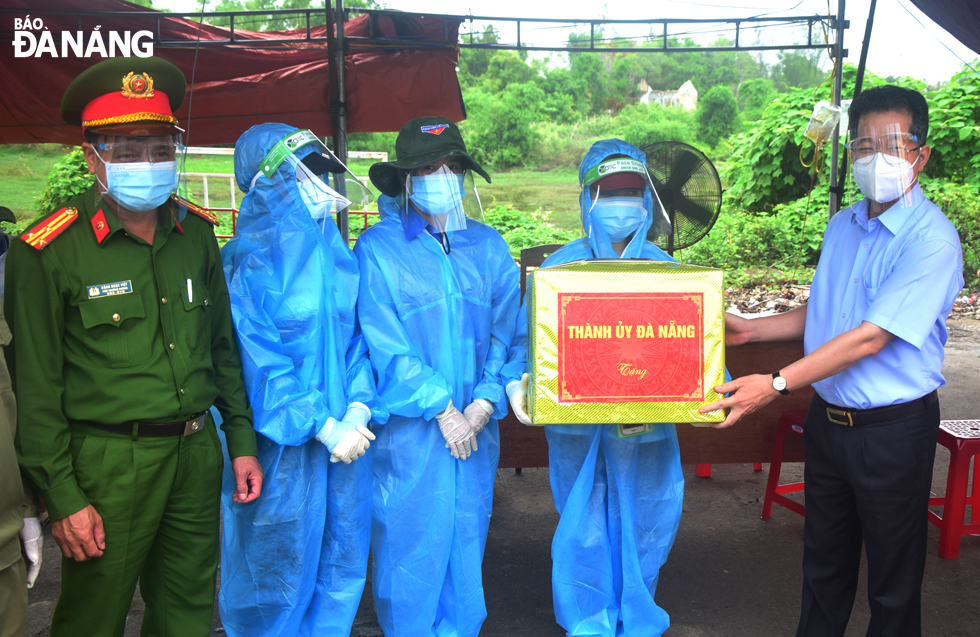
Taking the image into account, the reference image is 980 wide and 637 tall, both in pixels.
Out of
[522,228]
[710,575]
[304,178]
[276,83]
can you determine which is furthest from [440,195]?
[522,228]

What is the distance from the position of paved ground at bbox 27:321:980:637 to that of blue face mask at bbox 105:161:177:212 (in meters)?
1.68

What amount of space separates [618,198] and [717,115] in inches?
783

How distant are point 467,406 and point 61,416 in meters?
1.16

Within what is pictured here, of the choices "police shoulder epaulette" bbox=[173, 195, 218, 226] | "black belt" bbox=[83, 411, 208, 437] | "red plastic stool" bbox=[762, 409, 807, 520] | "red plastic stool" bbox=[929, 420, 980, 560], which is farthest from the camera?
"red plastic stool" bbox=[762, 409, 807, 520]

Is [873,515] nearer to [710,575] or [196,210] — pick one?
[710,575]

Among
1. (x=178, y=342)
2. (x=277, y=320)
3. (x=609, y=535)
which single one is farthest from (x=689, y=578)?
(x=178, y=342)

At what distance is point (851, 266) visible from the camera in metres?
2.11

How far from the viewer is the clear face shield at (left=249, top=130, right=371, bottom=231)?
214 centimetres

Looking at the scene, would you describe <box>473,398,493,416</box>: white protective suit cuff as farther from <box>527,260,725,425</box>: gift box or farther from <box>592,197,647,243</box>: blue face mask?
<box>592,197,647,243</box>: blue face mask

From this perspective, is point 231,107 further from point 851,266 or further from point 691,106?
point 691,106

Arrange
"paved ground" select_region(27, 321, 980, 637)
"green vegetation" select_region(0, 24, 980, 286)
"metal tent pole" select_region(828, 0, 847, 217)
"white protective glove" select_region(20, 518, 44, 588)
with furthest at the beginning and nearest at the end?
"green vegetation" select_region(0, 24, 980, 286) → "metal tent pole" select_region(828, 0, 847, 217) → "paved ground" select_region(27, 321, 980, 637) → "white protective glove" select_region(20, 518, 44, 588)

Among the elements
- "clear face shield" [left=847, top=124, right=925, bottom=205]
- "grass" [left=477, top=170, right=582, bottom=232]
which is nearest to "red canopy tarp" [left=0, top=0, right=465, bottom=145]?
"clear face shield" [left=847, top=124, right=925, bottom=205]

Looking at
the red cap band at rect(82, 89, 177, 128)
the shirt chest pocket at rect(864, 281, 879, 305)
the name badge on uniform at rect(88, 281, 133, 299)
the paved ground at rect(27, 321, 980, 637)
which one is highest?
the red cap band at rect(82, 89, 177, 128)

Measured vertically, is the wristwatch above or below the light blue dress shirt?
below
